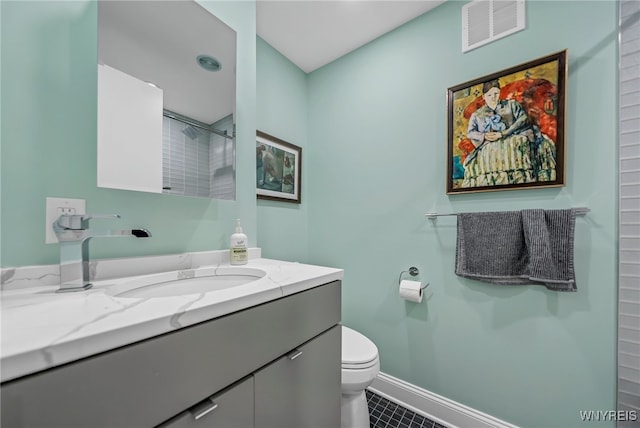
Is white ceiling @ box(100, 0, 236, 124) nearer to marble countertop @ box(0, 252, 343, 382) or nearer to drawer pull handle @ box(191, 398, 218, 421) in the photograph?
marble countertop @ box(0, 252, 343, 382)

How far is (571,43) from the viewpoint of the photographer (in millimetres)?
1105

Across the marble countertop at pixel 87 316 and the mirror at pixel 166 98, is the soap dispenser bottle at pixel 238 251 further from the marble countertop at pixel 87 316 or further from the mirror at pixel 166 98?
the marble countertop at pixel 87 316

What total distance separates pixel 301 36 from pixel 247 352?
1895 millimetres

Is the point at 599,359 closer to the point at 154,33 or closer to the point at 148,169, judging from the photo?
the point at 148,169

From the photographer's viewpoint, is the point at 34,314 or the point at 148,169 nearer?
the point at 34,314

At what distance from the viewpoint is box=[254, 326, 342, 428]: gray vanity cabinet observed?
0.65 meters

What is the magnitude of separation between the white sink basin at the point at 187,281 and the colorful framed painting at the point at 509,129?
3.89 feet

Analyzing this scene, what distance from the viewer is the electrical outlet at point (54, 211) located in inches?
28.0

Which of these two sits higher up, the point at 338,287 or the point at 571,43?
the point at 571,43

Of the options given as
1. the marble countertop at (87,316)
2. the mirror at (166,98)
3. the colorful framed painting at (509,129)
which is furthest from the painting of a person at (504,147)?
the mirror at (166,98)

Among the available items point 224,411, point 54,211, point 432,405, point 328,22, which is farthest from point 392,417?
point 328,22

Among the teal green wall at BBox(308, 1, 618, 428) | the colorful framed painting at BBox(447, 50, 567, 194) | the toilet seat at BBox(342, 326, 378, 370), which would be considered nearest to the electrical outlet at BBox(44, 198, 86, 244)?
the toilet seat at BBox(342, 326, 378, 370)

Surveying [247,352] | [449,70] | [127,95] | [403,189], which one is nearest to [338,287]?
[247,352]

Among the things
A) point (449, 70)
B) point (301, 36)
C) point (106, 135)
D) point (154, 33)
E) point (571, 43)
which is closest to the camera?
point (106, 135)
